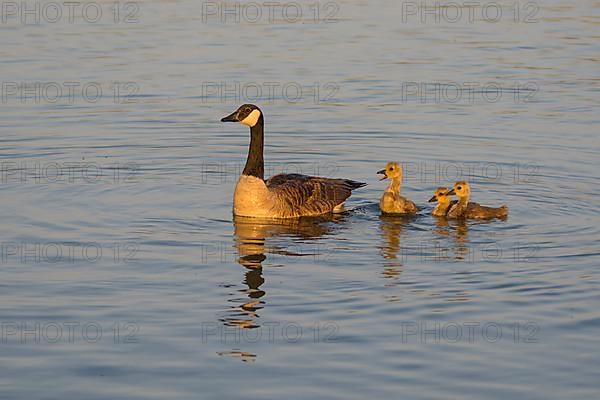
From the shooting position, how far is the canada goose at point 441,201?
15516 millimetres

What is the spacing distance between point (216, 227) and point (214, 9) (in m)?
18.4

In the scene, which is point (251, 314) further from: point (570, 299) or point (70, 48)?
point (70, 48)

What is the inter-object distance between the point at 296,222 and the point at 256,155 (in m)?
1.05

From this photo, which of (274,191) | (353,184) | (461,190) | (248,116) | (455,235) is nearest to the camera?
(455,235)

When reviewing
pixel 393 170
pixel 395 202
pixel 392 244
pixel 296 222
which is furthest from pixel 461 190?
pixel 296 222

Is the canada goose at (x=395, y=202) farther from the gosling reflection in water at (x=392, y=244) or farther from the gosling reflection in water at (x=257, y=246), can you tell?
the gosling reflection in water at (x=257, y=246)

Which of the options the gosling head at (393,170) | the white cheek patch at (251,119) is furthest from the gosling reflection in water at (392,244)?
the white cheek patch at (251,119)

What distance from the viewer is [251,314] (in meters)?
11.3

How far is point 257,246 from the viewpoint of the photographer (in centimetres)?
1416

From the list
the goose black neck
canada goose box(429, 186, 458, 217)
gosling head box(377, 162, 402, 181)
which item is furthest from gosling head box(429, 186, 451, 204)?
the goose black neck

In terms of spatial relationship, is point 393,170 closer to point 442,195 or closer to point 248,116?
point 442,195

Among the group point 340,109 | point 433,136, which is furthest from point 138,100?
point 433,136

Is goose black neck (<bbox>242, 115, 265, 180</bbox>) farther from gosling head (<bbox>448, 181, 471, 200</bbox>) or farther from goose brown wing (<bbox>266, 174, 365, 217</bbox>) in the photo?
gosling head (<bbox>448, 181, 471, 200</bbox>)

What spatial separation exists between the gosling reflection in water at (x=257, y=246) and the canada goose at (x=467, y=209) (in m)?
1.56
